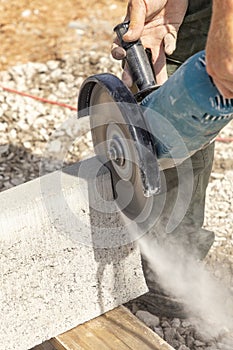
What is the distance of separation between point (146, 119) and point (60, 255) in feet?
2.32

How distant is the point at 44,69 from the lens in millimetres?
4938

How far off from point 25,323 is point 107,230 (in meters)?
0.49

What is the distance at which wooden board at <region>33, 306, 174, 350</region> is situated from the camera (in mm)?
2703

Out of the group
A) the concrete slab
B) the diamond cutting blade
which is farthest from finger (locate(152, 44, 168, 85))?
the concrete slab

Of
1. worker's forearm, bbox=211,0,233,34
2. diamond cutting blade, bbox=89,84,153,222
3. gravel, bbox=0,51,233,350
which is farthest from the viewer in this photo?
gravel, bbox=0,51,233,350

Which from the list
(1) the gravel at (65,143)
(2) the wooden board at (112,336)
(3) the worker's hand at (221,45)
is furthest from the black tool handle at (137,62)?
(1) the gravel at (65,143)

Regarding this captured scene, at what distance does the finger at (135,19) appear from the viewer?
252cm

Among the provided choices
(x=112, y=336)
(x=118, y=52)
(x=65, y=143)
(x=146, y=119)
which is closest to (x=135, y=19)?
(x=118, y=52)

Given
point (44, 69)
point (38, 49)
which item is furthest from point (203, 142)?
point (38, 49)

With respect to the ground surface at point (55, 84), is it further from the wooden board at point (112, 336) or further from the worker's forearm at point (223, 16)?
the worker's forearm at point (223, 16)

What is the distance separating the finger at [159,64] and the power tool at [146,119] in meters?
0.29

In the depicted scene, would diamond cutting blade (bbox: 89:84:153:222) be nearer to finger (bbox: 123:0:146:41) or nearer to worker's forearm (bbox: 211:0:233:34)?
finger (bbox: 123:0:146:41)

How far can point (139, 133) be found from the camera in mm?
2232

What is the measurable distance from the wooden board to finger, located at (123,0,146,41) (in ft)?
3.79
